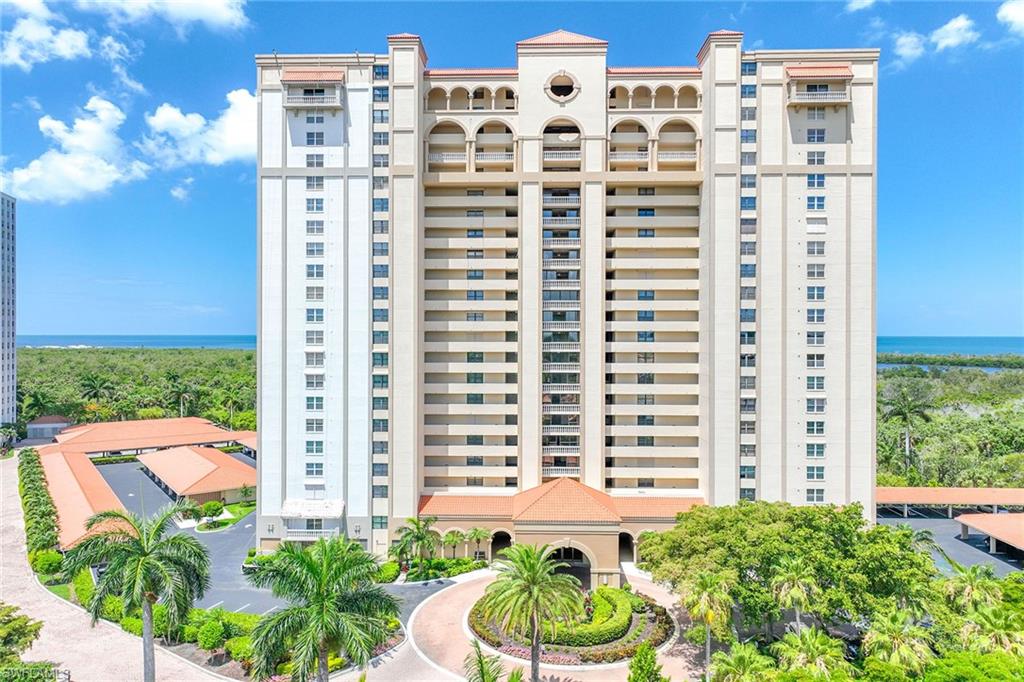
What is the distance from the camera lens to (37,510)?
1786 inches

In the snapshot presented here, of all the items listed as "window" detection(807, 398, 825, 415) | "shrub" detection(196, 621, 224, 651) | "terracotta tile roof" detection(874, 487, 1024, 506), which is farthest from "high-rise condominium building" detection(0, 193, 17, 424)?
"terracotta tile roof" detection(874, 487, 1024, 506)

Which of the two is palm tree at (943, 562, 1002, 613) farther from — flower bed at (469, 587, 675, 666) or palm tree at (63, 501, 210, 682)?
palm tree at (63, 501, 210, 682)

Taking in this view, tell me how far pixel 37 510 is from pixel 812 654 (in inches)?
2212

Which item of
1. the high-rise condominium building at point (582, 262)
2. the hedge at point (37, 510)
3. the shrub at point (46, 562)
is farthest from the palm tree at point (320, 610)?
the hedge at point (37, 510)

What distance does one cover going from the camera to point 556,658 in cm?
2988

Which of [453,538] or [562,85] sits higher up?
[562,85]

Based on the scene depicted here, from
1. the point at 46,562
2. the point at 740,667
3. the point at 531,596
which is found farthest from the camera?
the point at 46,562

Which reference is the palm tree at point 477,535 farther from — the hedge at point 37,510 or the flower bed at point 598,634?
the hedge at point 37,510

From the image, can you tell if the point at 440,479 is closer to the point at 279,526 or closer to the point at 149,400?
the point at 279,526

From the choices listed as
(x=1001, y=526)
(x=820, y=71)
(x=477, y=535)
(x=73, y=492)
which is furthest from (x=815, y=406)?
(x=73, y=492)

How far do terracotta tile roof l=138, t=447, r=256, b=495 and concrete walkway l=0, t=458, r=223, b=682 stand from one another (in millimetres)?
14950

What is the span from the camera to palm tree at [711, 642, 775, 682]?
72.5 ft

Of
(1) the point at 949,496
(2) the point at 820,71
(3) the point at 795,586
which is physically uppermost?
(2) the point at 820,71

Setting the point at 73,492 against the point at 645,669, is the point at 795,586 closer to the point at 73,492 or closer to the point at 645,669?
the point at 645,669
